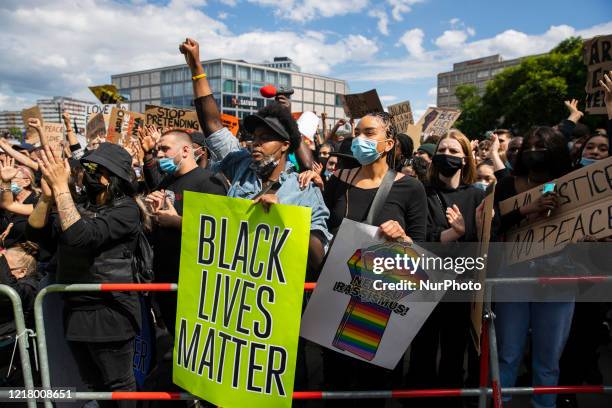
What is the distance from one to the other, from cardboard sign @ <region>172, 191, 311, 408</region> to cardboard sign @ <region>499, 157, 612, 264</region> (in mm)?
1419

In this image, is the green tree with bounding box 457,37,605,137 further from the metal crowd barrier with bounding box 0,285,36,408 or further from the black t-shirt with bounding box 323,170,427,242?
the metal crowd barrier with bounding box 0,285,36,408

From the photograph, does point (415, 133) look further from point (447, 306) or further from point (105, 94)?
point (105, 94)

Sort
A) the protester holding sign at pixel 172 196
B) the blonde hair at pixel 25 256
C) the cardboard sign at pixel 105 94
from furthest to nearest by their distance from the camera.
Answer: the cardboard sign at pixel 105 94, the blonde hair at pixel 25 256, the protester holding sign at pixel 172 196

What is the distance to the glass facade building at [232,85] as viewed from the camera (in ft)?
256

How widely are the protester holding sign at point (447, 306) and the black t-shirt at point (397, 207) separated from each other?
388 mm

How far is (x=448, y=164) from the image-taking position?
11.2ft

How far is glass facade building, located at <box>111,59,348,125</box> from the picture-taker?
256ft

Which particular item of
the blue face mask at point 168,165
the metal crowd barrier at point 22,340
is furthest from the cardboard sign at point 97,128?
the metal crowd barrier at point 22,340

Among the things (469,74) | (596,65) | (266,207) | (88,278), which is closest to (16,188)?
(88,278)

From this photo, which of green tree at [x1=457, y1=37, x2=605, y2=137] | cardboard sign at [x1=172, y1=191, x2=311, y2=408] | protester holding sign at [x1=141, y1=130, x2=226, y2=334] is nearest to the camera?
cardboard sign at [x1=172, y1=191, x2=311, y2=408]

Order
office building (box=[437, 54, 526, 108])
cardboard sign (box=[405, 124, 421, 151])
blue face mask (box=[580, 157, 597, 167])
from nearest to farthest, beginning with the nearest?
1. blue face mask (box=[580, 157, 597, 167])
2. cardboard sign (box=[405, 124, 421, 151])
3. office building (box=[437, 54, 526, 108])

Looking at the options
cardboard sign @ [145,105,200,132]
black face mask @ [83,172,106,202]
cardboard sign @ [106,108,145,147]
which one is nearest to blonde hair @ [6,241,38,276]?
black face mask @ [83,172,106,202]

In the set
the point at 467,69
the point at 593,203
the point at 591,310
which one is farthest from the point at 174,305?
the point at 467,69

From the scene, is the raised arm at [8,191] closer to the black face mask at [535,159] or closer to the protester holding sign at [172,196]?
the protester holding sign at [172,196]
